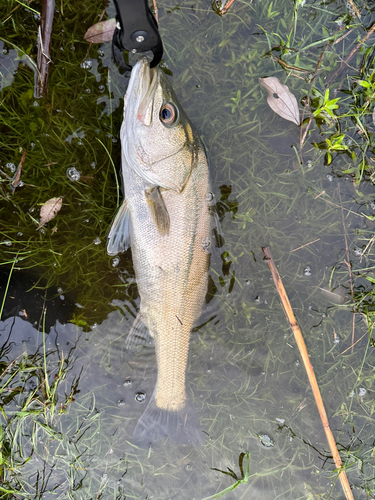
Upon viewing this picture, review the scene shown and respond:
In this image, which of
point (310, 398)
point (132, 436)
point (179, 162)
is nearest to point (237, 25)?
point (179, 162)

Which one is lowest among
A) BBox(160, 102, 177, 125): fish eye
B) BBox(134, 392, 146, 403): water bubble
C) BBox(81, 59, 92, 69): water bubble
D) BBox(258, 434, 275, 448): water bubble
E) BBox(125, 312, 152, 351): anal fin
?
BBox(258, 434, 275, 448): water bubble

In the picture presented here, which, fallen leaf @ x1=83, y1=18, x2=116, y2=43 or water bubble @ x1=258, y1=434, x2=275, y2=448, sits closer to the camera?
fallen leaf @ x1=83, y1=18, x2=116, y2=43

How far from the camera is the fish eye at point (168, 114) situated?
2.17 m

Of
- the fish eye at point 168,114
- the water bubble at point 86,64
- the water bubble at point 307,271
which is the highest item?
the water bubble at point 86,64

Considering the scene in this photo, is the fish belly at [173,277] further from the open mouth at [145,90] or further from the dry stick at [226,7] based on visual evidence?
the dry stick at [226,7]

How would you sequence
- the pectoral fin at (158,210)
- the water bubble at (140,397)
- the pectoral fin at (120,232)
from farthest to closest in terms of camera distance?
1. the water bubble at (140,397)
2. the pectoral fin at (120,232)
3. the pectoral fin at (158,210)

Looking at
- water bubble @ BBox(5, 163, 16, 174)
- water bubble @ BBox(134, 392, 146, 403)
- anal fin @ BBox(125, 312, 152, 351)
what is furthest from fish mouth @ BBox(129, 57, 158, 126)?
water bubble @ BBox(134, 392, 146, 403)

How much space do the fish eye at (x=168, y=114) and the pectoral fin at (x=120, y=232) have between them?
2.02ft

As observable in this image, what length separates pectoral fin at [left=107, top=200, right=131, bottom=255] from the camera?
243cm

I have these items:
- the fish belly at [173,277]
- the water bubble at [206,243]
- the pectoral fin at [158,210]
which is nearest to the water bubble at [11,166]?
the fish belly at [173,277]

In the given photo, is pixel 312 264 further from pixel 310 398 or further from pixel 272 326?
pixel 310 398

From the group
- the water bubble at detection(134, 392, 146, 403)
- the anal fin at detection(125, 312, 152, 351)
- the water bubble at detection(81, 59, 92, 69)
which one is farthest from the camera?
the water bubble at detection(134, 392, 146, 403)

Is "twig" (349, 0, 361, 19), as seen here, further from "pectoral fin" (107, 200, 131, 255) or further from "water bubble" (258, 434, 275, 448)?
"water bubble" (258, 434, 275, 448)

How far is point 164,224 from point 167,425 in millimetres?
1527
